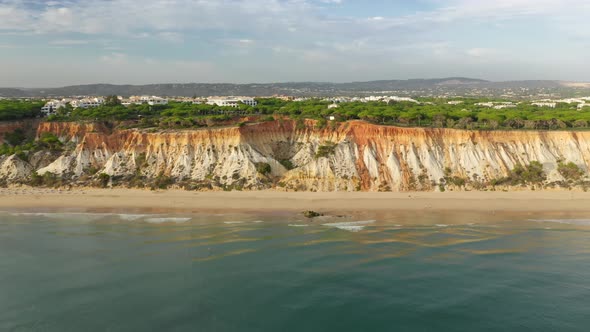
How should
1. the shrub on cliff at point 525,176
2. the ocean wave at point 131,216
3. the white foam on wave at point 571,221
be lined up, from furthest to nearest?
the shrub on cliff at point 525,176, the ocean wave at point 131,216, the white foam on wave at point 571,221

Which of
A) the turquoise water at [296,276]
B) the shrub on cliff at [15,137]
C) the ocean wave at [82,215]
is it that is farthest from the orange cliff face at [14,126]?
the turquoise water at [296,276]

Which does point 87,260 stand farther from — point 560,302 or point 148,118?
point 148,118

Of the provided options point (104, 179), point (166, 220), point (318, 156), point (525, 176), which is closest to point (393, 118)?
point (318, 156)

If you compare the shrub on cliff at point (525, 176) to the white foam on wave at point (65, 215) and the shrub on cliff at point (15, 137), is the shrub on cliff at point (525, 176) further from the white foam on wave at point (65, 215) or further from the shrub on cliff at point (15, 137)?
the shrub on cliff at point (15, 137)

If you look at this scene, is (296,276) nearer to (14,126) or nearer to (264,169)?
(264,169)

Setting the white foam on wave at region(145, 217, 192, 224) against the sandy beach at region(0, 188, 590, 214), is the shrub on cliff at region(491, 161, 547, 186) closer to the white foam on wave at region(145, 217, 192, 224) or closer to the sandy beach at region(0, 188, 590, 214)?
the sandy beach at region(0, 188, 590, 214)

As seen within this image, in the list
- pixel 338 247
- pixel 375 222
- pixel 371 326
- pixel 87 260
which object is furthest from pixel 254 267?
pixel 375 222
